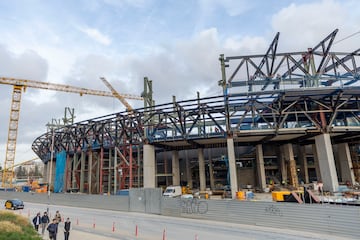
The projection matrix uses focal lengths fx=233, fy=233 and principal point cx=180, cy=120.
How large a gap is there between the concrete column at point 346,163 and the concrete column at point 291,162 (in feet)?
29.6

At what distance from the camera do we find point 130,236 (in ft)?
49.5

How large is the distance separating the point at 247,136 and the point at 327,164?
38.4ft

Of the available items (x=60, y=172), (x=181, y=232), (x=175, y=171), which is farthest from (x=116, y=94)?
(x=181, y=232)

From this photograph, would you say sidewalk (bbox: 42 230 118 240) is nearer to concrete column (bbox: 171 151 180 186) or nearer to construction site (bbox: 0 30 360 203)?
construction site (bbox: 0 30 360 203)

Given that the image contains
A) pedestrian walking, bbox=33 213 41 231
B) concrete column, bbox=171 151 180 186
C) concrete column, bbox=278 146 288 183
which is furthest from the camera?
concrete column, bbox=171 151 180 186

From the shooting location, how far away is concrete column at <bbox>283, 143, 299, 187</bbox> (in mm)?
41562

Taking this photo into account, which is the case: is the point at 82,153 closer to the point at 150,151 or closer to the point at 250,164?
the point at 150,151

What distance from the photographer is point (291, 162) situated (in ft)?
141

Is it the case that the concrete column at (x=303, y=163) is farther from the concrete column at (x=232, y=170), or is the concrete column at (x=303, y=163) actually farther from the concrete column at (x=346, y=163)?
the concrete column at (x=232, y=170)

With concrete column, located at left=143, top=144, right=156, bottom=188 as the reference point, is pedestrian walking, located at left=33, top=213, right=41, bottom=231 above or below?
below

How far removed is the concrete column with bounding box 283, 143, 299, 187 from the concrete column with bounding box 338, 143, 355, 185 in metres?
9.02

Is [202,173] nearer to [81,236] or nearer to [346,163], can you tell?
[346,163]

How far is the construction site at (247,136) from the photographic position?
1362 inches

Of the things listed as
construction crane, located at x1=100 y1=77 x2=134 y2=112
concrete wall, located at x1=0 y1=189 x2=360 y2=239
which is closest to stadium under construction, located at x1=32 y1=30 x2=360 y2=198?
concrete wall, located at x1=0 y1=189 x2=360 y2=239
